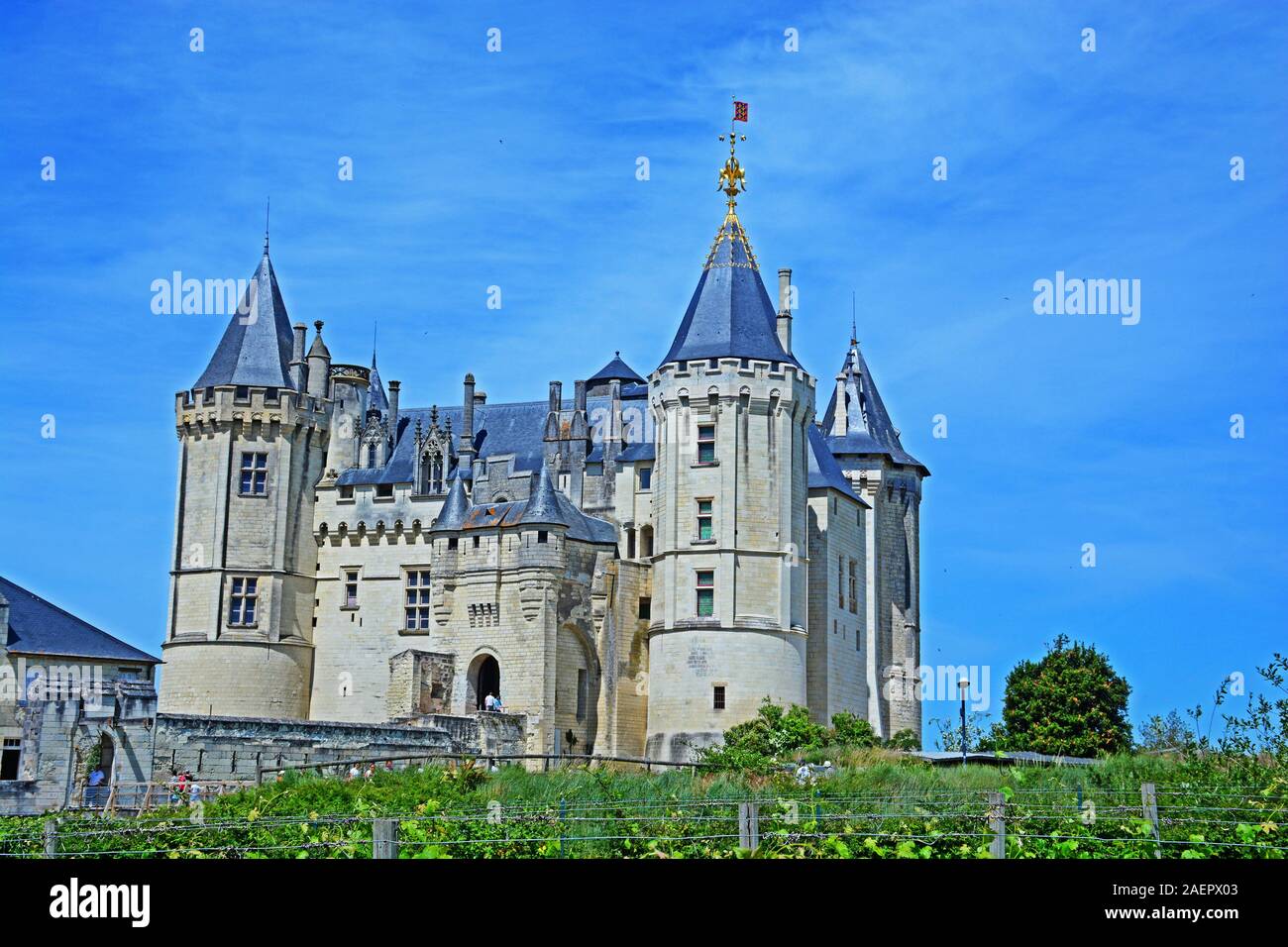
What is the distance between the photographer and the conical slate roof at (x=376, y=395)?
56.7 metres

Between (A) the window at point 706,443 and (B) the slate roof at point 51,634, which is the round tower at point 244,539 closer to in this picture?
(B) the slate roof at point 51,634

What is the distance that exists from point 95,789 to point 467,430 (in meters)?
23.3

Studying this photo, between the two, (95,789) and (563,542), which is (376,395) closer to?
(563,542)

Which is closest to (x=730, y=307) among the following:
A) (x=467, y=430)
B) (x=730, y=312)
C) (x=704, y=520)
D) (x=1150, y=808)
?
(x=730, y=312)

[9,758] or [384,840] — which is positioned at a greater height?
[9,758]

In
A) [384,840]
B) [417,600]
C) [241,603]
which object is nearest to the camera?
[384,840]

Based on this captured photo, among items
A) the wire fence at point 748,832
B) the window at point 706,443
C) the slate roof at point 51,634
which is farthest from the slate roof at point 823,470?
the wire fence at point 748,832

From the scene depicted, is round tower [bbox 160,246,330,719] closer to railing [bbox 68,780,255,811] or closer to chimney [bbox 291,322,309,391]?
chimney [bbox 291,322,309,391]

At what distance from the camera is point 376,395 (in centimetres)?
5797

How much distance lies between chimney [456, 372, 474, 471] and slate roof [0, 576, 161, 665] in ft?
44.5

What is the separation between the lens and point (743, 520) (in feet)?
153

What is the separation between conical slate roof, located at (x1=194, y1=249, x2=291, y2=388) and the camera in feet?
173

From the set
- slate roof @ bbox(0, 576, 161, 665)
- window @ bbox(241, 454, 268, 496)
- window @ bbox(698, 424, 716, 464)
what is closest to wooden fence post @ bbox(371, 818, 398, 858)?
slate roof @ bbox(0, 576, 161, 665)
